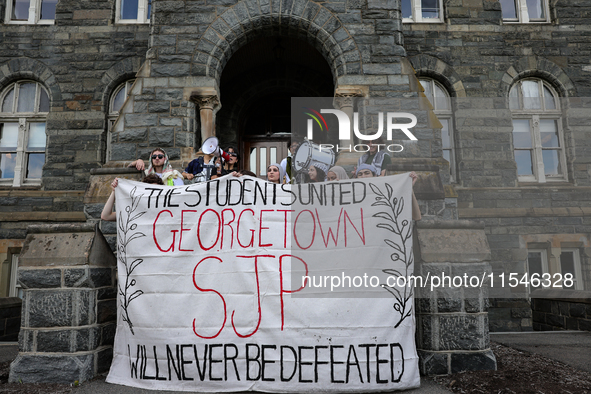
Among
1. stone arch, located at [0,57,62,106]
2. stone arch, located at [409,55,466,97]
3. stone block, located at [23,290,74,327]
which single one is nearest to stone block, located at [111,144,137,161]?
stone block, located at [23,290,74,327]

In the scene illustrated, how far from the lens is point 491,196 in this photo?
9.66m

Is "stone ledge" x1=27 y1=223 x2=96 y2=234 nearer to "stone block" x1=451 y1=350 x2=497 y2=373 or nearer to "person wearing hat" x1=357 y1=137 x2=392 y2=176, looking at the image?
"person wearing hat" x1=357 y1=137 x2=392 y2=176

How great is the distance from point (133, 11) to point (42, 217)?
18.0 feet

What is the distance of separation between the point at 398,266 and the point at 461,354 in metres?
1.06

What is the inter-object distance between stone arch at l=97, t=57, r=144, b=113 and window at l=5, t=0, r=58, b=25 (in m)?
2.07

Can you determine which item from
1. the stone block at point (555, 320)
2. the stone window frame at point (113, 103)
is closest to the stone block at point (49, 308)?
the stone window frame at point (113, 103)

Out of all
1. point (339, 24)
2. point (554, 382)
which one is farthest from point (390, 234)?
point (339, 24)

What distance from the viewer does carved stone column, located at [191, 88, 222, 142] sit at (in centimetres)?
652

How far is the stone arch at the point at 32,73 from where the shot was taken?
979 centimetres

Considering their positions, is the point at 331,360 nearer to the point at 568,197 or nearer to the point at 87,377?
the point at 87,377

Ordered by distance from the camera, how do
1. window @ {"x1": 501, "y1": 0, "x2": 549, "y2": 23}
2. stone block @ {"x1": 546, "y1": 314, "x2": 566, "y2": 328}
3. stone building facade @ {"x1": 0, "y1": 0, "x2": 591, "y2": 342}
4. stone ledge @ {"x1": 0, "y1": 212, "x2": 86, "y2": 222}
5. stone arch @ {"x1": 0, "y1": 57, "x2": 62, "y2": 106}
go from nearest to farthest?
stone block @ {"x1": 546, "y1": 314, "x2": 566, "y2": 328}
stone ledge @ {"x1": 0, "y1": 212, "x2": 86, "y2": 222}
stone building facade @ {"x1": 0, "y1": 0, "x2": 591, "y2": 342}
stone arch @ {"x1": 0, "y1": 57, "x2": 62, "y2": 106}
window @ {"x1": 501, "y1": 0, "x2": 549, "y2": 23}

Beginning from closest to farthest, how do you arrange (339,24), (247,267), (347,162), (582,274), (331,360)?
(331,360)
(247,267)
(347,162)
(339,24)
(582,274)

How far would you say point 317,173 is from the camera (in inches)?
205

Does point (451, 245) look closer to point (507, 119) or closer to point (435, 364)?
point (435, 364)
